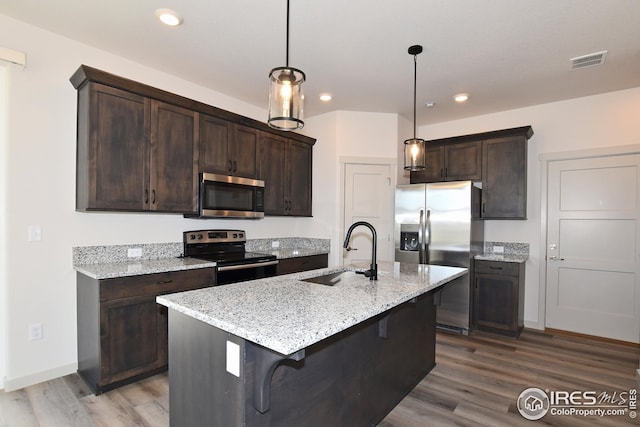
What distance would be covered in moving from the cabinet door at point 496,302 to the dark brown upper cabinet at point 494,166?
2.62 feet

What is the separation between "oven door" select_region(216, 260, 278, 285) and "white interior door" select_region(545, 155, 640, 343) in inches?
134

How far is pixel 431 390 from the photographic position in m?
2.57

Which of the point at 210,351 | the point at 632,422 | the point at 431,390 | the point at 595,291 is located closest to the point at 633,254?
the point at 595,291

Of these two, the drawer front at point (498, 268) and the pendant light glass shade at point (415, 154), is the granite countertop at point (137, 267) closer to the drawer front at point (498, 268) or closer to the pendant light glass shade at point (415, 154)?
the pendant light glass shade at point (415, 154)

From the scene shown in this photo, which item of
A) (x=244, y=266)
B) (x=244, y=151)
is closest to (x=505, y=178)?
(x=244, y=151)

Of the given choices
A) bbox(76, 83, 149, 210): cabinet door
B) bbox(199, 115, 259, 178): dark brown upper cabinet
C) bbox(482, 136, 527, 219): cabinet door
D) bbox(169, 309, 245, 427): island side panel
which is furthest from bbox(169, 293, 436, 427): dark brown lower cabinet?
bbox(482, 136, 527, 219): cabinet door

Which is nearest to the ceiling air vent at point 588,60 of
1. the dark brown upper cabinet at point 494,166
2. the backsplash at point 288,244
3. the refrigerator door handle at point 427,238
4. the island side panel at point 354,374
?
the dark brown upper cabinet at point 494,166

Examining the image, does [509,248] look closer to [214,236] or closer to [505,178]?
[505,178]

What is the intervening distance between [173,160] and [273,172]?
1266 mm

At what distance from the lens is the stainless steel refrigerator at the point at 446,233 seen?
380 cm

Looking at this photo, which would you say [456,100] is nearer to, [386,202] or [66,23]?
[386,202]

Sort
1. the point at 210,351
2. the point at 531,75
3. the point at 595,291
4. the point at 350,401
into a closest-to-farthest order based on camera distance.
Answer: the point at 210,351 < the point at 350,401 < the point at 531,75 < the point at 595,291

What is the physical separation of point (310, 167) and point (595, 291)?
374 centimetres

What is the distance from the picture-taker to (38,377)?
2.56m
